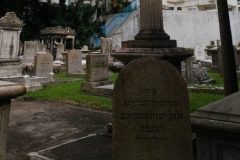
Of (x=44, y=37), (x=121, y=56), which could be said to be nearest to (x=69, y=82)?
(x=121, y=56)

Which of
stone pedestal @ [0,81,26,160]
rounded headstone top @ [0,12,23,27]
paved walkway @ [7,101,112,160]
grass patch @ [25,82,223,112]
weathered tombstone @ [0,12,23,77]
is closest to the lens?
stone pedestal @ [0,81,26,160]

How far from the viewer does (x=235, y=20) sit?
29984mm

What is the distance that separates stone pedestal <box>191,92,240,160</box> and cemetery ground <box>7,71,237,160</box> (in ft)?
6.83

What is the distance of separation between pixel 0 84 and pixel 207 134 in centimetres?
167

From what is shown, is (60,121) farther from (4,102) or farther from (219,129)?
(219,129)

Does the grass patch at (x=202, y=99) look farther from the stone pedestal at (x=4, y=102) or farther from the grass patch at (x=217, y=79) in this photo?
the stone pedestal at (x=4, y=102)

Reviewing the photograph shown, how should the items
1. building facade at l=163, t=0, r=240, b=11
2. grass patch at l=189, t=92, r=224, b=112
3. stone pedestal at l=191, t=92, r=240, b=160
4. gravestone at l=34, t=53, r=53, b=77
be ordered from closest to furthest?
1. stone pedestal at l=191, t=92, r=240, b=160
2. grass patch at l=189, t=92, r=224, b=112
3. gravestone at l=34, t=53, r=53, b=77
4. building facade at l=163, t=0, r=240, b=11

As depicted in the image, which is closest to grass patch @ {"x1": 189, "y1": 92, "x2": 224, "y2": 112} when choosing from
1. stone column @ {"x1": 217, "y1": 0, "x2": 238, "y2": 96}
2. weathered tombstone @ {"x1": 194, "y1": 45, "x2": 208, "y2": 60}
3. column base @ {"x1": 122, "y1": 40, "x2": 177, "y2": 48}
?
stone column @ {"x1": 217, "y1": 0, "x2": 238, "y2": 96}

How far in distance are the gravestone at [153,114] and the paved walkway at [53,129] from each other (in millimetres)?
1628

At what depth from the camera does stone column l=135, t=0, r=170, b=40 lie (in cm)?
496

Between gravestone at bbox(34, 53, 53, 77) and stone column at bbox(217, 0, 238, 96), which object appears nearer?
stone column at bbox(217, 0, 238, 96)

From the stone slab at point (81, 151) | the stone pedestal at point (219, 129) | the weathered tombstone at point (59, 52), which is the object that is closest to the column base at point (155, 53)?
the stone slab at point (81, 151)

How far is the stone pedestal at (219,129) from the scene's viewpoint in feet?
7.65

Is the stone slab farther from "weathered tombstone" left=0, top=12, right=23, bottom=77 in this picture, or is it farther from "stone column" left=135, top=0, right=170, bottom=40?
"weathered tombstone" left=0, top=12, right=23, bottom=77
